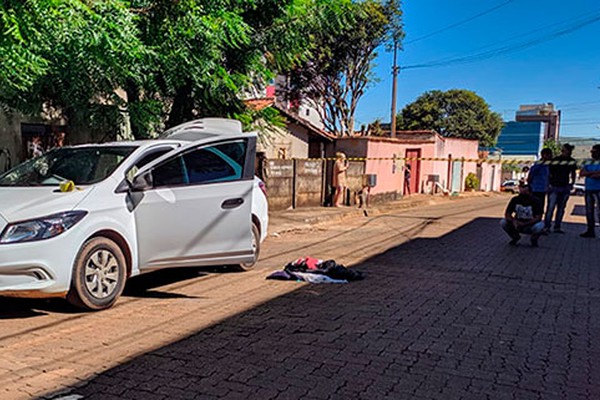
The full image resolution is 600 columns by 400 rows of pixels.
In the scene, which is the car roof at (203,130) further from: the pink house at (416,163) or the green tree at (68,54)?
the pink house at (416,163)

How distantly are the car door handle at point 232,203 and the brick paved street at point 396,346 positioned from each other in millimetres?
1143

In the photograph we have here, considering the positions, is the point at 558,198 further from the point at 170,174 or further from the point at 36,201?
the point at 36,201

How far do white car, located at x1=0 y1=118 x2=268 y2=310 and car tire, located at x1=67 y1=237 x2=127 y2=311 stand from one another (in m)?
0.01

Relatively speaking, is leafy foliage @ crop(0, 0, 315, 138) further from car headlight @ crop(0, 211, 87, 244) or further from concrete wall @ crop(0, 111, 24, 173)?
car headlight @ crop(0, 211, 87, 244)

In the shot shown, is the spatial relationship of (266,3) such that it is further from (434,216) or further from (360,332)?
(434,216)

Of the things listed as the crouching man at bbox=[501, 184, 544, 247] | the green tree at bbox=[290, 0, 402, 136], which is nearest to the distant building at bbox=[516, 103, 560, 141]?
the green tree at bbox=[290, 0, 402, 136]

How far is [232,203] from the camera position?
5.94 meters

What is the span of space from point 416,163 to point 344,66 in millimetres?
6484

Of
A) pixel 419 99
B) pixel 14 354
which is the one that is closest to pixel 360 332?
pixel 14 354

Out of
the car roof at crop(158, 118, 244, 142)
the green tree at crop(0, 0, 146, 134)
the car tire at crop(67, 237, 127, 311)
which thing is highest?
the green tree at crop(0, 0, 146, 134)

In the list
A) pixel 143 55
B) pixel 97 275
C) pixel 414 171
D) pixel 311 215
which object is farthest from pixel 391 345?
pixel 414 171

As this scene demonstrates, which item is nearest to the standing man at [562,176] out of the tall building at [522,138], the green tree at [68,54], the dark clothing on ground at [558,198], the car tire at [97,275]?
the dark clothing on ground at [558,198]

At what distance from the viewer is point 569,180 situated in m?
10.8

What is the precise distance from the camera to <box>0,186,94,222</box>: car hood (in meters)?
4.63
